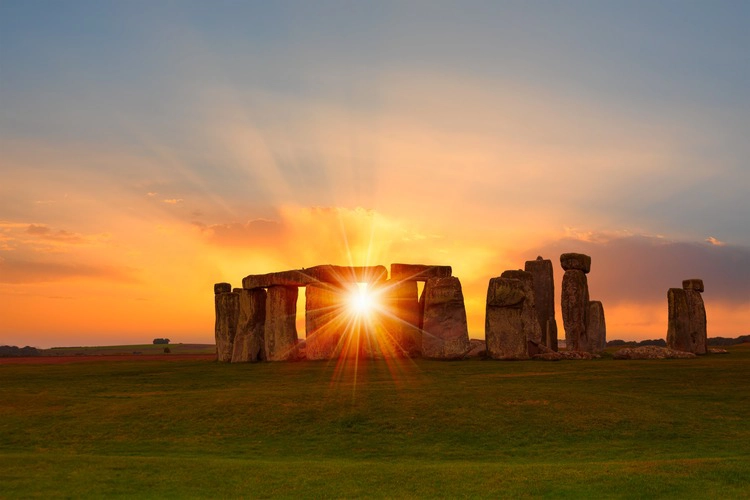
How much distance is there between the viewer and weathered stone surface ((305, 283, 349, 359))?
1526 inches

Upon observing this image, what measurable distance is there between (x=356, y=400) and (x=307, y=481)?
7.80 meters

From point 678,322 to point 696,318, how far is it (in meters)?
0.96

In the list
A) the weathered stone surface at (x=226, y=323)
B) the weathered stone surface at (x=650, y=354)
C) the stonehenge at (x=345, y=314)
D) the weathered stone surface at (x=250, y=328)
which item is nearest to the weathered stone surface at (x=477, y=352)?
the stonehenge at (x=345, y=314)

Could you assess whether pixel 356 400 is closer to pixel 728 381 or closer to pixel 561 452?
pixel 561 452

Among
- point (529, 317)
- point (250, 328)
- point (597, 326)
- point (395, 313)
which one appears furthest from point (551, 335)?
point (250, 328)

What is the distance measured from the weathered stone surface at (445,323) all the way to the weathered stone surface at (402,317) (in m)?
1.36

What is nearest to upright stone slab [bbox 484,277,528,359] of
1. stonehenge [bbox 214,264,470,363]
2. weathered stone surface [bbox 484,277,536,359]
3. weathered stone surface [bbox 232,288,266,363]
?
weathered stone surface [bbox 484,277,536,359]

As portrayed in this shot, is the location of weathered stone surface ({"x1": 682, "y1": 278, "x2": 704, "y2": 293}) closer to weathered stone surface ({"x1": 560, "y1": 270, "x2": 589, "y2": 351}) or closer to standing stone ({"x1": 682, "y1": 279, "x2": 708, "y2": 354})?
standing stone ({"x1": 682, "y1": 279, "x2": 708, "y2": 354})

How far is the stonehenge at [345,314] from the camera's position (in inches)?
1452

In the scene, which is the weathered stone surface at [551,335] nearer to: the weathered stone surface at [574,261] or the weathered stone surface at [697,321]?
the weathered stone surface at [574,261]

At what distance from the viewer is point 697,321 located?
131 ft

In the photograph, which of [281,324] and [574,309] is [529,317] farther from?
[281,324]

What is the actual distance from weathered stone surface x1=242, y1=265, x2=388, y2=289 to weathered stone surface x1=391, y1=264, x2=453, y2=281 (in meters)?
→ 0.87

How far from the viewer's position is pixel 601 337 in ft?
162
